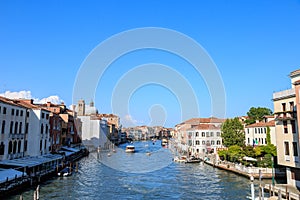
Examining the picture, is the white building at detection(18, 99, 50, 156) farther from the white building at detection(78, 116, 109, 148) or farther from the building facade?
the white building at detection(78, 116, 109, 148)

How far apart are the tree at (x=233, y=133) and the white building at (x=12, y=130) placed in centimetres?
3188

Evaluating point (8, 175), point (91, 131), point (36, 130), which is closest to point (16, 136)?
point (36, 130)

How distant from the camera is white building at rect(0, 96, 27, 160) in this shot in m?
28.1

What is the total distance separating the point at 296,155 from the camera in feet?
71.4

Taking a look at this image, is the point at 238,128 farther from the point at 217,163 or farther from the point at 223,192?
the point at 223,192

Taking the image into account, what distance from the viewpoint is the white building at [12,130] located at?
28062 millimetres

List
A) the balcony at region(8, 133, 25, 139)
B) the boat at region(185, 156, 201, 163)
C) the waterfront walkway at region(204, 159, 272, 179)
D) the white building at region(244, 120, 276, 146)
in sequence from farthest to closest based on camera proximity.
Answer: the boat at region(185, 156, 201, 163), the white building at region(244, 120, 276, 146), the balcony at region(8, 133, 25, 139), the waterfront walkway at region(204, 159, 272, 179)

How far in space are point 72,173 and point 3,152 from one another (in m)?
9.13

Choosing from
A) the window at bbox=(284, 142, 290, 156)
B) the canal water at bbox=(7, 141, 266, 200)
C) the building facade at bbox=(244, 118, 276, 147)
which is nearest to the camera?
the window at bbox=(284, 142, 290, 156)

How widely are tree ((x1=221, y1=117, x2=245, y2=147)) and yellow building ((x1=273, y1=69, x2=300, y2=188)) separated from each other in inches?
843

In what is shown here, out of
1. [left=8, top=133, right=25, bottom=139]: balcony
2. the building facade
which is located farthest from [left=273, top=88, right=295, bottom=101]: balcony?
[left=8, top=133, right=25, bottom=139]: balcony

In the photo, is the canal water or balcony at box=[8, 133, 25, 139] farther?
balcony at box=[8, 133, 25, 139]

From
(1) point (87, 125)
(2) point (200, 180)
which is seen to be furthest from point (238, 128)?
(1) point (87, 125)

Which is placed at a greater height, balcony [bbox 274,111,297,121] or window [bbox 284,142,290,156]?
balcony [bbox 274,111,297,121]
